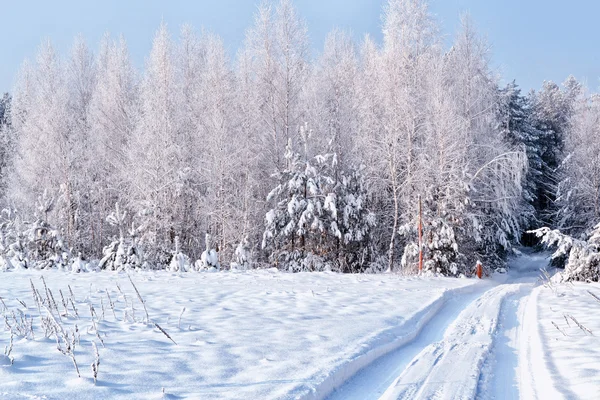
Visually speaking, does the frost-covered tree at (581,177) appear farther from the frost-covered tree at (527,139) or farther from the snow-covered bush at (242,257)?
the snow-covered bush at (242,257)

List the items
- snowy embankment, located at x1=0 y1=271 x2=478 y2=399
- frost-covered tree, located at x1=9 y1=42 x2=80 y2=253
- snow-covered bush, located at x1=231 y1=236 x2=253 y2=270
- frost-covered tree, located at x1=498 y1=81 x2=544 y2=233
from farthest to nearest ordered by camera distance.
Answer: frost-covered tree, located at x1=498 y1=81 x2=544 y2=233 → frost-covered tree, located at x1=9 y1=42 x2=80 y2=253 → snow-covered bush, located at x1=231 y1=236 x2=253 y2=270 → snowy embankment, located at x1=0 y1=271 x2=478 y2=399

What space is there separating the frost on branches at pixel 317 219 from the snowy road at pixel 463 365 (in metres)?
10.4

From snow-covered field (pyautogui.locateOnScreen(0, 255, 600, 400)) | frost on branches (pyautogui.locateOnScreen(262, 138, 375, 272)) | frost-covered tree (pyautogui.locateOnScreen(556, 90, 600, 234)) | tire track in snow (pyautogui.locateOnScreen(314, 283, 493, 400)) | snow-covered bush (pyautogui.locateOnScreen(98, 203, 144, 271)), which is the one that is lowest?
tire track in snow (pyautogui.locateOnScreen(314, 283, 493, 400))

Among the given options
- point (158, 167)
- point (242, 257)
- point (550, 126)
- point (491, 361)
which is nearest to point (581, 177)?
point (550, 126)

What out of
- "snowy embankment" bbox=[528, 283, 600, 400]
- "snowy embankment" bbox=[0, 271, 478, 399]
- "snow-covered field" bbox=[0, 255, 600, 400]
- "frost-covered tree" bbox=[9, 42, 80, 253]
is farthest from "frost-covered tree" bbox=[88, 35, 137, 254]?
"snowy embankment" bbox=[528, 283, 600, 400]

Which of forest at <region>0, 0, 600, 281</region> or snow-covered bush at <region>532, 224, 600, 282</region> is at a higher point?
forest at <region>0, 0, 600, 281</region>

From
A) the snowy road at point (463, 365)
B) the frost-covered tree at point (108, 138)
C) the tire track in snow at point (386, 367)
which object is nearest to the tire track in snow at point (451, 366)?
the snowy road at point (463, 365)

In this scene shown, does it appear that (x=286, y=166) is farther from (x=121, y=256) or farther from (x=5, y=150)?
(x=5, y=150)

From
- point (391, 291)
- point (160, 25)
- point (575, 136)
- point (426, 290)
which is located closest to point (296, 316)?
point (391, 291)

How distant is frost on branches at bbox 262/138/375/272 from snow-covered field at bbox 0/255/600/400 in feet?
28.0

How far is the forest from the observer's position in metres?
18.9

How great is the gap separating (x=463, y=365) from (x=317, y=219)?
13.6m

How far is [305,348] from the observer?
5.53m

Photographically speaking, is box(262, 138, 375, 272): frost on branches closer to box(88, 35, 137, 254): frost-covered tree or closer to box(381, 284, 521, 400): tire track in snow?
box(88, 35, 137, 254): frost-covered tree
